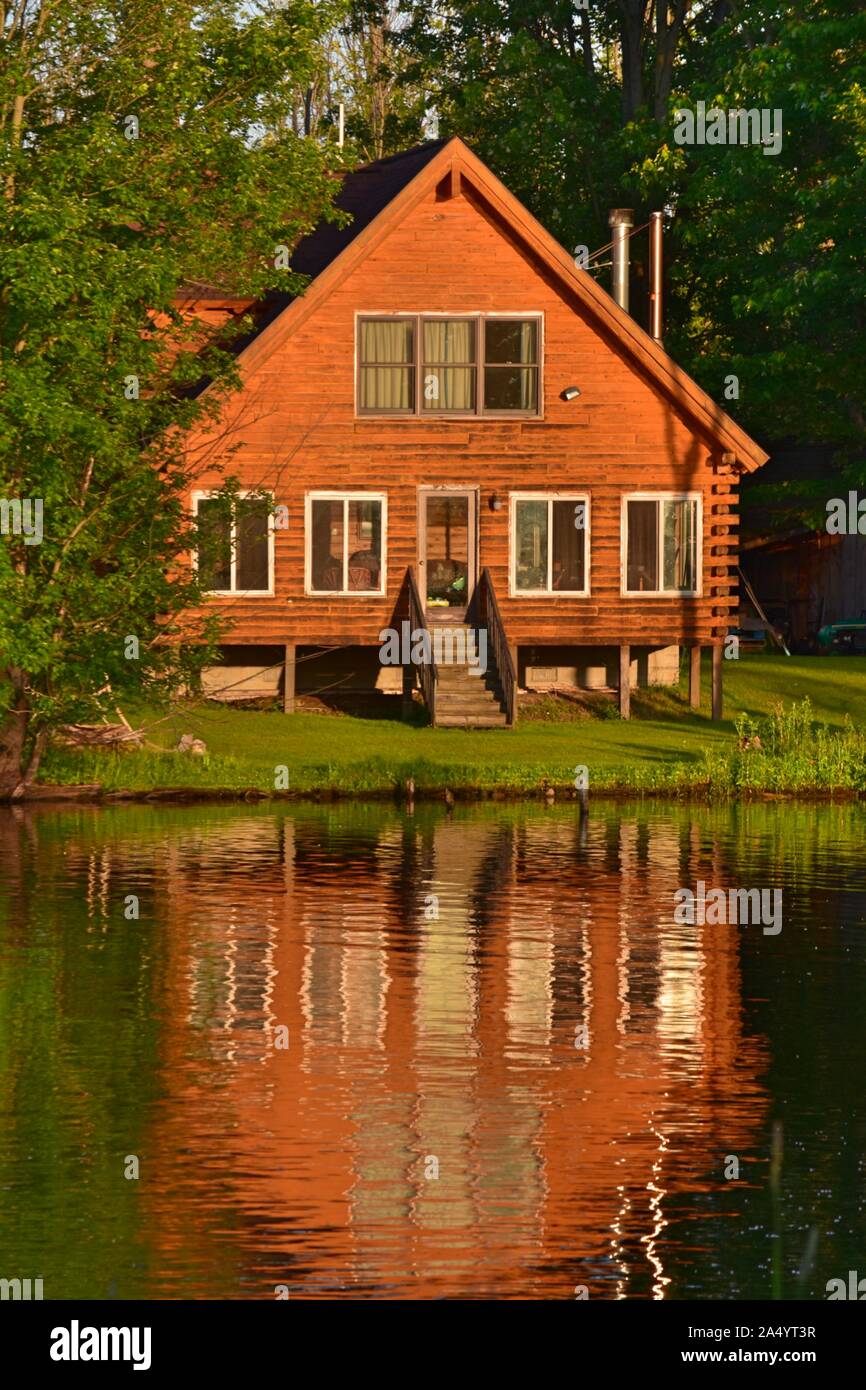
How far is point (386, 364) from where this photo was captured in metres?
47.0

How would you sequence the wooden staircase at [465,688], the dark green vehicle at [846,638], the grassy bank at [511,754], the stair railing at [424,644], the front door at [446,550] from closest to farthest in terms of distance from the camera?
1. the grassy bank at [511,754]
2. the wooden staircase at [465,688]
3. the stair railing at [424,644]
4. the front door at [446,550]
5. the dark green vehicle at [846,638]

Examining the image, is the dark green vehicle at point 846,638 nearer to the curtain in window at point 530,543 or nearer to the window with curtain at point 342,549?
the curtain in window at point 530,543

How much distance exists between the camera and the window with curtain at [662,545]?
48.0 meters

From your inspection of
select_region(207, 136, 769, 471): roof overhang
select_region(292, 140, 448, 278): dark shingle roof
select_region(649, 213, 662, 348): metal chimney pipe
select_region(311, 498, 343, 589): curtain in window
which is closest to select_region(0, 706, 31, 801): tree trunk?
select_region(207, 136, 769, 471): roof overhang

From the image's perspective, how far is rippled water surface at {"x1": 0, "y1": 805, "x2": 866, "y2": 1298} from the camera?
487 inches

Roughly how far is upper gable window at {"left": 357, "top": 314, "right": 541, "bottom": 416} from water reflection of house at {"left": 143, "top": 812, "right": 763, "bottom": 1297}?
19361 millimetres

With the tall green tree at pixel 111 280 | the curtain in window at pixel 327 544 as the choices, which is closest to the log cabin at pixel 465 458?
the curtain in window at pixel 327 544

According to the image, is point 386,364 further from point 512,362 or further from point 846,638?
point 846,638

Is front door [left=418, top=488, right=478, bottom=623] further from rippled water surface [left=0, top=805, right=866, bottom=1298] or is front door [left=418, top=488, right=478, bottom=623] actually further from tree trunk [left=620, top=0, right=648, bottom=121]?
tree trunk [left=620, top=0, right=648, bottom=121]

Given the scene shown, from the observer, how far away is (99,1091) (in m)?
16.0

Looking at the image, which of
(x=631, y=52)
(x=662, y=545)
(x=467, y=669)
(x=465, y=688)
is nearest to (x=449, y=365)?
(x=662, y=545)

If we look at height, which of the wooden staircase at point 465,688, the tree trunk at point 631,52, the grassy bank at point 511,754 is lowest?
the grassy bank at point 511,754

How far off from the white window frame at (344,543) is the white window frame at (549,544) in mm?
2259
